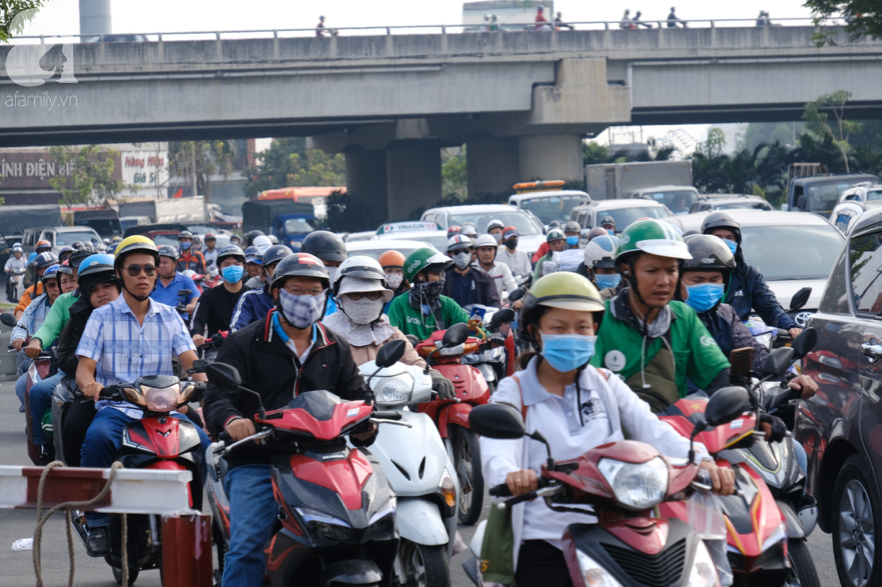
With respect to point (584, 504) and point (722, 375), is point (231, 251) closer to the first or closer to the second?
point (722, 375)

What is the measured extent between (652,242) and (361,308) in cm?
223

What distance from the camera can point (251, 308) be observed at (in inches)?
302

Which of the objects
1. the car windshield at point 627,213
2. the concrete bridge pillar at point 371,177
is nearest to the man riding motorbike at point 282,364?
the car windshield at point 627,213

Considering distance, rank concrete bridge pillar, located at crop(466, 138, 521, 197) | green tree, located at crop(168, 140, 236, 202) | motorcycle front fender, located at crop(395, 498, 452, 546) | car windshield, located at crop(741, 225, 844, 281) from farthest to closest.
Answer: green tree, located at crop(168, 140, 236, 202) < concrete bridge pillar, located at crop(466, 138, 521, 197) < car windshield, located at crop(741, 225, 844, 281) < motorcycle front fender, located at crop(395, 498, 452, 546)

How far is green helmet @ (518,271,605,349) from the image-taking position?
3.71m

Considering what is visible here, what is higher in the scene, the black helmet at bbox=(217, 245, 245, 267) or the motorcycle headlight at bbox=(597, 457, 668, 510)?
the black helmet at bbox=(217, 245, 245, 267)

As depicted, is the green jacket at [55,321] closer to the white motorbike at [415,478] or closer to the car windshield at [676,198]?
the white motorbike at [415,478]

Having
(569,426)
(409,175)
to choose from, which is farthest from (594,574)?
(409,175)

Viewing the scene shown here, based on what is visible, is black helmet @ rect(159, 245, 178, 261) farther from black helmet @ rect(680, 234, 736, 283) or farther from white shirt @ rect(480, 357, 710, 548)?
white shirt @ rect(480, 357, 710, 548)

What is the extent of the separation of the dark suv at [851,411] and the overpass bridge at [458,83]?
1389 inches

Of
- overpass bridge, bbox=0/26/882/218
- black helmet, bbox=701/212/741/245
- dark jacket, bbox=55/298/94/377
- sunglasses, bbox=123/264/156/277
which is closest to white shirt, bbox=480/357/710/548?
sunglasses, bbox=123/264/156/277

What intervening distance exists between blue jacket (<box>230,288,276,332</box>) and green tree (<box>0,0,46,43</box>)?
752cm

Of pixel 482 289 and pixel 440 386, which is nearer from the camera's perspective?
pixel 440 386

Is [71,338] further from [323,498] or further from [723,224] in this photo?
[723,224]
